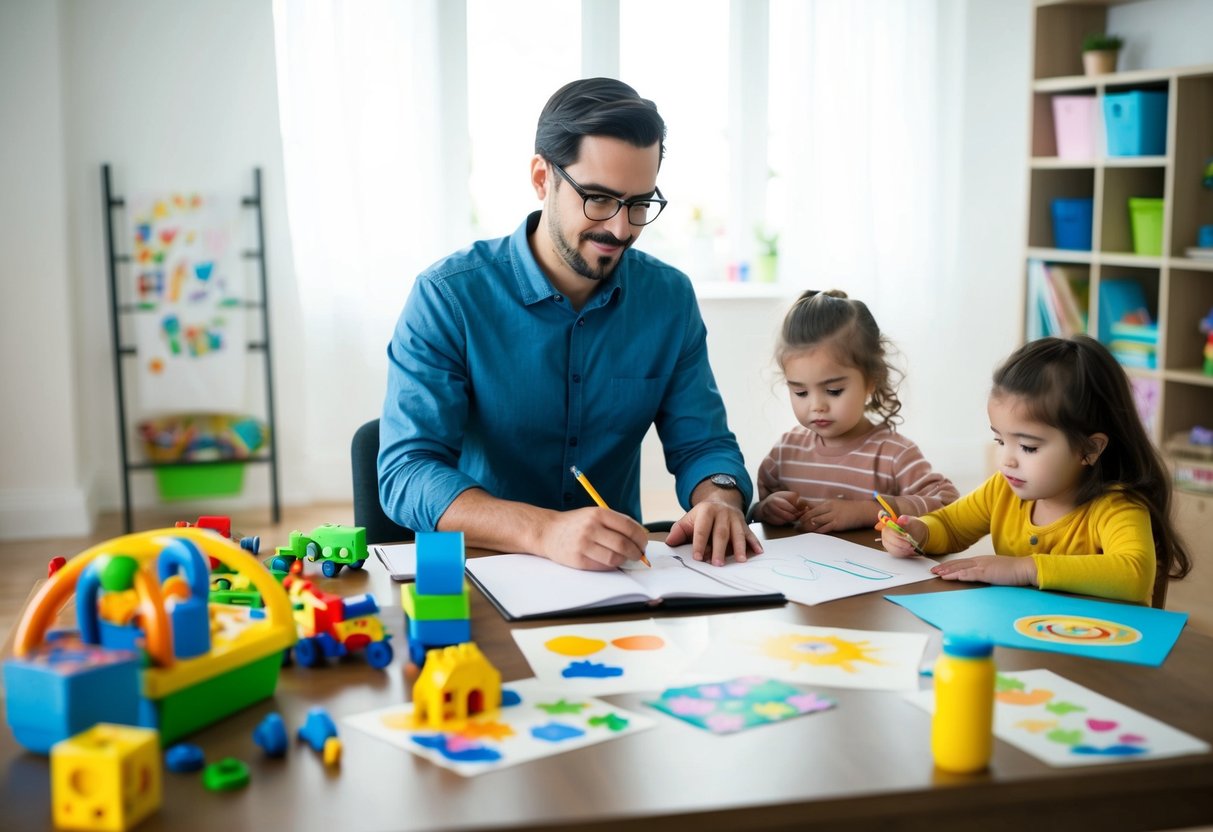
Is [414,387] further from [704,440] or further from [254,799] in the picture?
[254,799]

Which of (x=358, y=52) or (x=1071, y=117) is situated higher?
(x=358, y=52)

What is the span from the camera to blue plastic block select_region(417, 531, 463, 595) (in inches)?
47.5

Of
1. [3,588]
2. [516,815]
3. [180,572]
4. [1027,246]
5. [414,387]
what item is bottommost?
[3,588]

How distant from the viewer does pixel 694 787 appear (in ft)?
3.06

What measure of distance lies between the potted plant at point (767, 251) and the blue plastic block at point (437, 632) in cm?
388

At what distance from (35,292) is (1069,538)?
358 cm

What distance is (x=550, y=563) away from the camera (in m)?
1.54

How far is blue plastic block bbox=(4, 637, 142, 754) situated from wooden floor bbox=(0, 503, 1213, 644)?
6.24 ft

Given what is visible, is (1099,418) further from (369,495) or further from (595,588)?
(369,495)

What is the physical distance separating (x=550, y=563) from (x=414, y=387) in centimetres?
46

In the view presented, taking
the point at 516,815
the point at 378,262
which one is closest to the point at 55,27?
the point at 378,262

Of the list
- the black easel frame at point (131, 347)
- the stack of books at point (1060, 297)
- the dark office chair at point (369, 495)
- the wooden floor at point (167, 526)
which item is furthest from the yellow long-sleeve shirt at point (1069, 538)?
the black easel frame at point (131, 347)

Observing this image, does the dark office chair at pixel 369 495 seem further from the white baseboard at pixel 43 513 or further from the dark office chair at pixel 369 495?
the white baseboard at pixel 43 513

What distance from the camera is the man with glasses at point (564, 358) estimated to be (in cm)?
184
